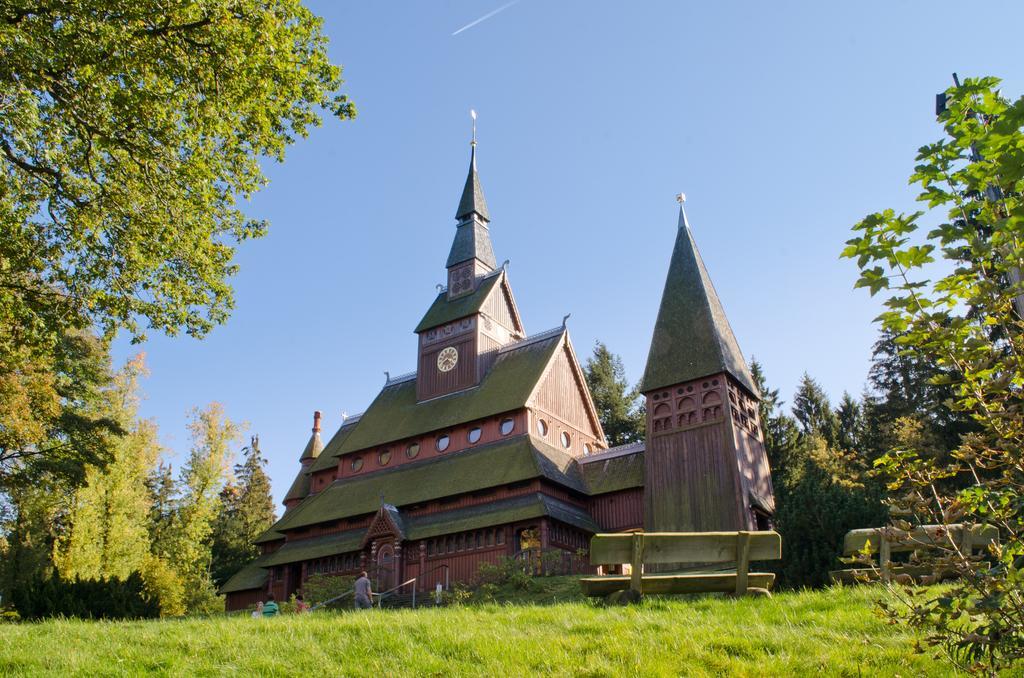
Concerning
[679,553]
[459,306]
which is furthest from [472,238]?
[679,553]

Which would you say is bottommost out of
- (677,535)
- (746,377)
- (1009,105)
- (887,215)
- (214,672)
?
(214,672)

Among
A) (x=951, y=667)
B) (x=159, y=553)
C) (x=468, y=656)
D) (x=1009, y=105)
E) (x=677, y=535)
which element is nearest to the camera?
(x=1009, y=105)

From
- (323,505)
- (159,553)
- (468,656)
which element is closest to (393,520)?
(323,505)

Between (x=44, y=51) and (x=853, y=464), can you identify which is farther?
(x=853, y=464)

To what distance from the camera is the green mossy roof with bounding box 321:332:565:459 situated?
117 ft

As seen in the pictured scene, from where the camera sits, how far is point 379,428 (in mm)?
40000

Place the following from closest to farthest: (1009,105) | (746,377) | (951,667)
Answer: (1009,105)
(951,667)
(746,377)

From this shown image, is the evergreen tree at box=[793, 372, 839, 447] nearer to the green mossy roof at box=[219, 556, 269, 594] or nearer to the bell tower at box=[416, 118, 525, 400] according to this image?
the bell tower at box=[416, 118, 525, 400]

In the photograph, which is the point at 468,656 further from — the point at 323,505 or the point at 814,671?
the point at 323,505

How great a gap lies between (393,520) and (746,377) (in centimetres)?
1470

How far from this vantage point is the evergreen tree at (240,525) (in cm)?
5800

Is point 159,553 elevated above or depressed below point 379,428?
below

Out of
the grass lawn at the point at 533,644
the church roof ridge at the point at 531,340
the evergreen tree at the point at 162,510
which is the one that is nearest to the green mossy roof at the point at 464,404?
the church roof ridge at the point at 531,340

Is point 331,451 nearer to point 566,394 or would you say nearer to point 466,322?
Result: point 466,322
